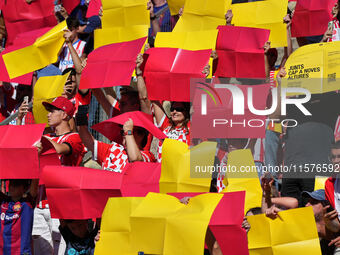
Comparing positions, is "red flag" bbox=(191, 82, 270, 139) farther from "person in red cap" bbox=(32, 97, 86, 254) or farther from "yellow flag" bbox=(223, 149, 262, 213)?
"person in red cap" bbox=(32, 97, 86, 254)

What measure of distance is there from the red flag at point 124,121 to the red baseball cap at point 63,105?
36 cm

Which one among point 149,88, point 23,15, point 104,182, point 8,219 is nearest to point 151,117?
point 149,88

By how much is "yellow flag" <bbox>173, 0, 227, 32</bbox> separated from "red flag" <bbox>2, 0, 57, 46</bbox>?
2.20 m

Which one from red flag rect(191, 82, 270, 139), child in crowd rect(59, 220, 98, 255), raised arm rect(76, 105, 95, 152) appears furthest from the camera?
raised arm rect(76, 105, 95, 152)

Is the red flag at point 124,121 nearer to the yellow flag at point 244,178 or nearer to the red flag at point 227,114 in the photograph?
the red flag at point 227,114

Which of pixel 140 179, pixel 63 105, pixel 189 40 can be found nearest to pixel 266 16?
pixel 189 40

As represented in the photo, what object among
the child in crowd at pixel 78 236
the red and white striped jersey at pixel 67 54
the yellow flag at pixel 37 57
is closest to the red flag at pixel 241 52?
the red and white striped jersey at pixel 67 54

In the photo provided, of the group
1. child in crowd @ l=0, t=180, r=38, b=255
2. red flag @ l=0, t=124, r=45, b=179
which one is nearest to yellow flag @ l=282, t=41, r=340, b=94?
red flag @ l=0, t=124, r=45, b=179

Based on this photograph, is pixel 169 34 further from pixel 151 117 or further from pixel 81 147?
pixel 81 147

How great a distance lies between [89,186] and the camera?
23.6ft

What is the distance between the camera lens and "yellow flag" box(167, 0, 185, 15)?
30.7ft

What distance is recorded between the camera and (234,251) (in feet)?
20.4

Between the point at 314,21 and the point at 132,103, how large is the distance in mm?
2200

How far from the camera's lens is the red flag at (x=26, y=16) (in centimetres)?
1035
